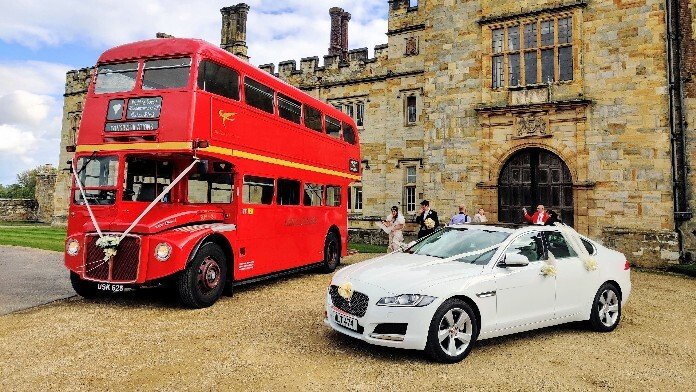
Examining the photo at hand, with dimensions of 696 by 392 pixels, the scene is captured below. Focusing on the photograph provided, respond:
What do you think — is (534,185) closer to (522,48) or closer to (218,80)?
(522,48)

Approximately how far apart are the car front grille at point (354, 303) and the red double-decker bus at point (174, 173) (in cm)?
296

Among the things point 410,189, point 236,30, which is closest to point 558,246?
point 410,189

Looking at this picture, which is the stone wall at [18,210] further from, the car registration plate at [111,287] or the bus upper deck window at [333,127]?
the car registration plate at [111,287]

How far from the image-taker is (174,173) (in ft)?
26.6

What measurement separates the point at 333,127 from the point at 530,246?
24.0ft

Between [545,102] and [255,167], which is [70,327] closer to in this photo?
[255,167]

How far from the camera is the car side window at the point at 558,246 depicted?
608cm

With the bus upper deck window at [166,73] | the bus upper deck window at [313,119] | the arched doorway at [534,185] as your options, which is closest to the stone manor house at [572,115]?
the arched doorway at [534,185]

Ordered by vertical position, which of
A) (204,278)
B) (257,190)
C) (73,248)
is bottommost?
(204,278)

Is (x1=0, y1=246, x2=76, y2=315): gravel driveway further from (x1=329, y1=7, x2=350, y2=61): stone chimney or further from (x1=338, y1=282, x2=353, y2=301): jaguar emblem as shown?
(x1=329, y1=7, x2=350, y2=61): stone chimney

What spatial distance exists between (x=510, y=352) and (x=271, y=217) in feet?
18.3

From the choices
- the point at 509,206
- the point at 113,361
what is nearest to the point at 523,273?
the point at 113,361

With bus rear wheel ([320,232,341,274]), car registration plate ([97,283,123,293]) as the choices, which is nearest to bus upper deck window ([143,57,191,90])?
car registration plate ([97,283,123,293])

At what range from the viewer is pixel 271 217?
9414 millimetres
